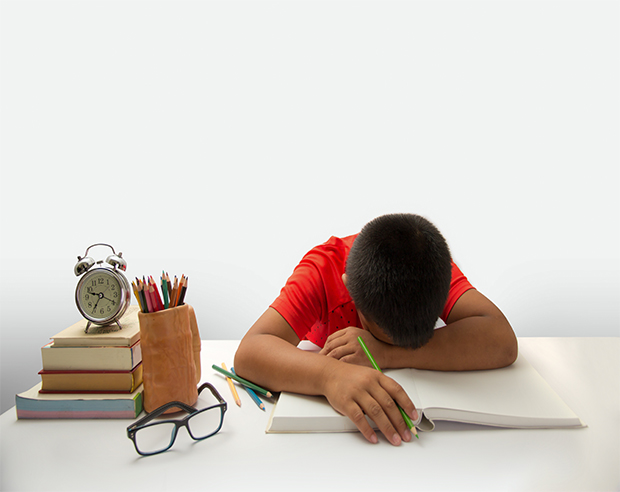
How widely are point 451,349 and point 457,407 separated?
18 centimetres

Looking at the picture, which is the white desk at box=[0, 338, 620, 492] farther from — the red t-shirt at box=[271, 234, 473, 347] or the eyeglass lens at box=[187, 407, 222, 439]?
the red t-shirt at box=[271, 234, 473, 347]

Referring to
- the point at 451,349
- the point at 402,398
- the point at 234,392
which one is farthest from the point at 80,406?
the point at 451,349

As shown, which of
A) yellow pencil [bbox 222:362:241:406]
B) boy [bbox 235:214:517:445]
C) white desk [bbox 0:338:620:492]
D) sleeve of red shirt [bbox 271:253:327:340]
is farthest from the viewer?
sleeve of red shirt [bbox 271:253:327:340]

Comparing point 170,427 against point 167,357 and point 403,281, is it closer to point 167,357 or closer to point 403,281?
point 167,357

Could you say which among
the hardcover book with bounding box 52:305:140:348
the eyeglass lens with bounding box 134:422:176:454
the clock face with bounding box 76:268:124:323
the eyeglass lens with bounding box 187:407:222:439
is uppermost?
the clock face with bounding box 76:268:124:323

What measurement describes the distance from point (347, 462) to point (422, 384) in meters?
0.22

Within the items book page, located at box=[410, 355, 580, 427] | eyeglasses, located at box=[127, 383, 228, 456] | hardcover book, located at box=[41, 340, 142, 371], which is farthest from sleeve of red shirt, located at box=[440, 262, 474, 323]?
hardcover book, located at box=[41, 340, 142, 371]

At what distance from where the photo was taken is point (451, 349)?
0.94m

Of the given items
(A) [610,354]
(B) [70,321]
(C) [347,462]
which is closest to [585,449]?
(C) [347,462]

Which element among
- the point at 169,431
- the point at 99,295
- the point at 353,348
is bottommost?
the point at 169,431

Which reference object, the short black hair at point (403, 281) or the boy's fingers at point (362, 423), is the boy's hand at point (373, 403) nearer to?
the boy's fingers at point (362, 423)

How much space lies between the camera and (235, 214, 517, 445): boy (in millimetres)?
774

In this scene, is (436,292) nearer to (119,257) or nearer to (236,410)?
(236,410)

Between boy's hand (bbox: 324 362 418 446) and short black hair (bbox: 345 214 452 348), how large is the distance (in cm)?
12
